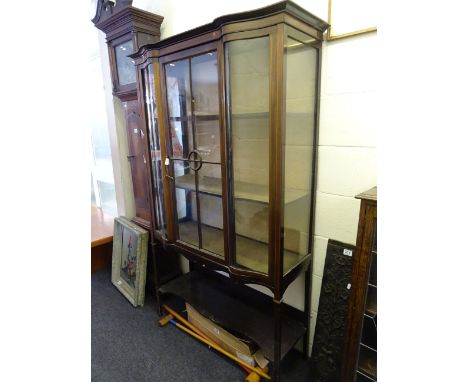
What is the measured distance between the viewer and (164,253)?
2.33 meters

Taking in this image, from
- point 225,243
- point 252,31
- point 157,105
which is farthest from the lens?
point 157,105

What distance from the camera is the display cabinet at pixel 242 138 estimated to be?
1.09 meters

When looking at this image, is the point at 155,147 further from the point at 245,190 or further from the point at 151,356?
the point at 151,356

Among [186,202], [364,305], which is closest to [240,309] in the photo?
[186,202]

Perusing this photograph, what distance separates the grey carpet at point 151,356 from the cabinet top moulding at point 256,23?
1.83m

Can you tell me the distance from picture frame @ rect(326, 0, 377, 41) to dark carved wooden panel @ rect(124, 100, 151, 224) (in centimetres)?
148

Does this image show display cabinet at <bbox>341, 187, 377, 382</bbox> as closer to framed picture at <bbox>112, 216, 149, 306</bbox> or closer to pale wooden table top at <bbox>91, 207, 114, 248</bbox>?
framed picture at <bbox>112, 216, 149, 306</bbox>

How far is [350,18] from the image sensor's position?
1146 mm
